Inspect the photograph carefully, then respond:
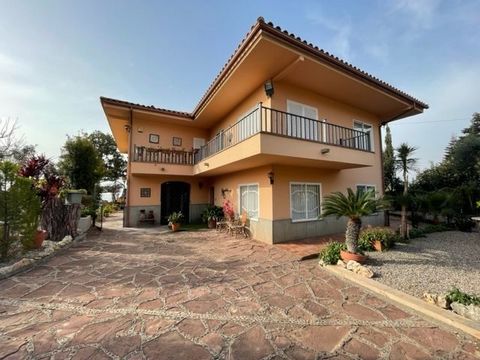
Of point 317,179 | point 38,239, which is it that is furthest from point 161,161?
point 317,179

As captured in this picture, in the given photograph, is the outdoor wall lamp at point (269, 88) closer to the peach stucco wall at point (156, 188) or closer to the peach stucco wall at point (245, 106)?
the peach stucco wall at point (245, 106)

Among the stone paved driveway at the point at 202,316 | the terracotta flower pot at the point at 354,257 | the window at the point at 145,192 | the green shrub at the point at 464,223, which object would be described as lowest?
the stone paved driveway at the point at 202,316

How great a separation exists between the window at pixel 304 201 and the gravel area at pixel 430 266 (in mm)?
3317

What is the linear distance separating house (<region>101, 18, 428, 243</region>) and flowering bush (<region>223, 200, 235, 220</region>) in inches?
12.8

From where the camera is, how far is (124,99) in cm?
1211

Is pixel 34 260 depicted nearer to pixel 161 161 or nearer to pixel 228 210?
pixel 161 161

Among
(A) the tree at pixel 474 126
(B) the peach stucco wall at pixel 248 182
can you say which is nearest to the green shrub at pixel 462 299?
(B) the peach stucco wall at pixel 248 182

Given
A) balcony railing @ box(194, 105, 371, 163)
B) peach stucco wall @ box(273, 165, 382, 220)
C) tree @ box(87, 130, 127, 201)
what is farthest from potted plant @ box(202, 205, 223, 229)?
tree @ box(87, 130, 127, 201)

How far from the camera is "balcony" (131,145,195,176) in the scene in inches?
486

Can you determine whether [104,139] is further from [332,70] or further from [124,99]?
[332,70]

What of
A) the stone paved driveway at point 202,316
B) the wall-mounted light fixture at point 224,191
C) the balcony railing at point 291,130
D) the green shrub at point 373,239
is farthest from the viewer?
the wall-mounted light fixture at point 224,191

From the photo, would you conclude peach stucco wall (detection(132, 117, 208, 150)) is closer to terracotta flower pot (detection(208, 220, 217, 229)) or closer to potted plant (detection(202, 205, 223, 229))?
potted plant (detection(202, 205, 223, 229))

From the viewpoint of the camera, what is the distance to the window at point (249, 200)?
33.3 feet

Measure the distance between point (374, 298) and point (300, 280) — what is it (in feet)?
5.07
